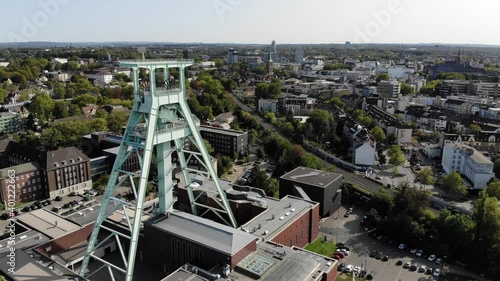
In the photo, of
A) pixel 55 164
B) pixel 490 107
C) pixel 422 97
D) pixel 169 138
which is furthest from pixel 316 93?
pixel 169 138

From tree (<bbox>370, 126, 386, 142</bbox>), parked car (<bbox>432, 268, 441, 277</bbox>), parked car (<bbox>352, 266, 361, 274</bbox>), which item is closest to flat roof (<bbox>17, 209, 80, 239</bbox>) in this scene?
parked car (<bbox>352, 266, 361, 274</bbox>)

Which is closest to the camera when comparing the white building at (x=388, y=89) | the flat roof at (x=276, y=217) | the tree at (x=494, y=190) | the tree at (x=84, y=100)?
the flat roof at (x=276, y=217)

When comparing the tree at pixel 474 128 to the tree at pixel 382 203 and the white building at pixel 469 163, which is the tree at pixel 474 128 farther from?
the tree at pixel 382 203

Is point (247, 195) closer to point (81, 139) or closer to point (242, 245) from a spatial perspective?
point (242, 245)

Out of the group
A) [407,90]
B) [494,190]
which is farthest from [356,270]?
[407,90]

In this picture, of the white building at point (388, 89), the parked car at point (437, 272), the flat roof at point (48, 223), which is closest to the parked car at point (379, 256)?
the parked car at point (437, 272)
